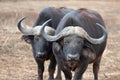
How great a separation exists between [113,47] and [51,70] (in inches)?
287

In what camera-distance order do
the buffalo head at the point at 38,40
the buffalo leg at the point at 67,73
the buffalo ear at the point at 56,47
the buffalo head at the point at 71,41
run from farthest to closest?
the buffalo head at the point at 38,40
the buffalo leg at the point at 67,73
the buffalo ear at the point at 56,47
the buffalo head at the point at 71,41

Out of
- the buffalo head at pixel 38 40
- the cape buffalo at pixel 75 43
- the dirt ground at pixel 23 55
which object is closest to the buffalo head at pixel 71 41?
the cape buffalo at pixel 75 43

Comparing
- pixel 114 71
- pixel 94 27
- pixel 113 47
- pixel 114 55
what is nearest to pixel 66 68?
pixel 94 27

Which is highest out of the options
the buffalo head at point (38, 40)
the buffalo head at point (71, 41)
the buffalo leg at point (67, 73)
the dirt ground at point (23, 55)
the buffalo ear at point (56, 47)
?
the buffalo head at point (71, 41)

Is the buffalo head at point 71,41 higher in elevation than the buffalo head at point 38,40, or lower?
higher

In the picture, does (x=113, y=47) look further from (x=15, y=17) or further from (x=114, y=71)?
(x=15, y=17)

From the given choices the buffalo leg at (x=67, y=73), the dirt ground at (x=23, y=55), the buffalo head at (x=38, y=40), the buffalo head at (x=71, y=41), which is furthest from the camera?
the dirt ground at (x=23, y=55)

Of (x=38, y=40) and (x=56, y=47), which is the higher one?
(x=56, y=47)

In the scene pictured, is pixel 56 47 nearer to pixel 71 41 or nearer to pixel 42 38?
pixel 71 41

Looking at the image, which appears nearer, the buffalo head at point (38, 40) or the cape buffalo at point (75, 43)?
the cape buffalo at point (75, 43)

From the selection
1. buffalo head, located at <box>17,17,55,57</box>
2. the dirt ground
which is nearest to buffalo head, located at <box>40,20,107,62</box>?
buffalo head, located at <box>17,17,55,57</box>

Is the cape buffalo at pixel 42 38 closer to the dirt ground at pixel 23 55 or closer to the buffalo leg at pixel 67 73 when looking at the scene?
the buffalo leg at pixel 67 73

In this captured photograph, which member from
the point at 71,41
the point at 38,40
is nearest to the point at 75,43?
the point at 71,41

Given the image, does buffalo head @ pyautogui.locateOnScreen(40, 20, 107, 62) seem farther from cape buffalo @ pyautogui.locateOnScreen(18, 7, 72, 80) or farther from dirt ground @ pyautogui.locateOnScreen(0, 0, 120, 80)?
dirt ground @ pyautogui.locateOnScreen(0, 0, 120, 80)
